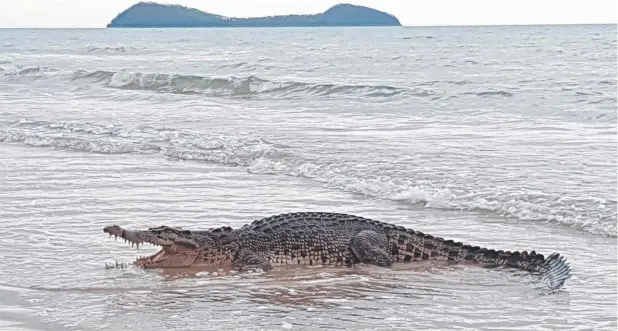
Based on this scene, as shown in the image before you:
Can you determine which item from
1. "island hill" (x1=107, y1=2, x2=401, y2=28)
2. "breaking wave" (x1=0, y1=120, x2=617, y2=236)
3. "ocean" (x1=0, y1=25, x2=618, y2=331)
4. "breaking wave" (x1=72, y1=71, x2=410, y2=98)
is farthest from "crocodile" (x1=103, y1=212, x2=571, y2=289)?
"island hill" (x1=107, y1=2, x2=401, y2=28)

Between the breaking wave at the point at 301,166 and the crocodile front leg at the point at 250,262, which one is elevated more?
the breaking wave at the point at 301,166

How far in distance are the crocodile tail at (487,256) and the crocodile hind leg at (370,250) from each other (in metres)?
0.17

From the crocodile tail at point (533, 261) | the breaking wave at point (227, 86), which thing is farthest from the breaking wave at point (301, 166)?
the breaking wave at point (227, 86)

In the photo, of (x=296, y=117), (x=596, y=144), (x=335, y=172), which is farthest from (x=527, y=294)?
(x=296, y=117)

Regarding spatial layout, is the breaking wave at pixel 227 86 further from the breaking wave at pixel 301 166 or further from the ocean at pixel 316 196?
the breaking wave at pixel 301 166

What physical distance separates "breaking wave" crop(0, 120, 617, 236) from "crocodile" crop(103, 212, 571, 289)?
1492 millimetres

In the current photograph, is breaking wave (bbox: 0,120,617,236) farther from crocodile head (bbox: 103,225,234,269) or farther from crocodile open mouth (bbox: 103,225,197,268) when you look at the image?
crocodile open mouth (bbox: 103,225,197,268)

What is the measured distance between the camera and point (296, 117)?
16.8 m

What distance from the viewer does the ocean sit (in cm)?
536

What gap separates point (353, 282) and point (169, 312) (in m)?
1.33

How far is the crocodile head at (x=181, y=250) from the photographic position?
6434mm

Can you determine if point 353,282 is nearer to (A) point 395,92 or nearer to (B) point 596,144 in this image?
(B) point 596,144

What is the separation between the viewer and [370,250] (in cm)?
661

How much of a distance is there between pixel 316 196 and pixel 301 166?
1.60m
